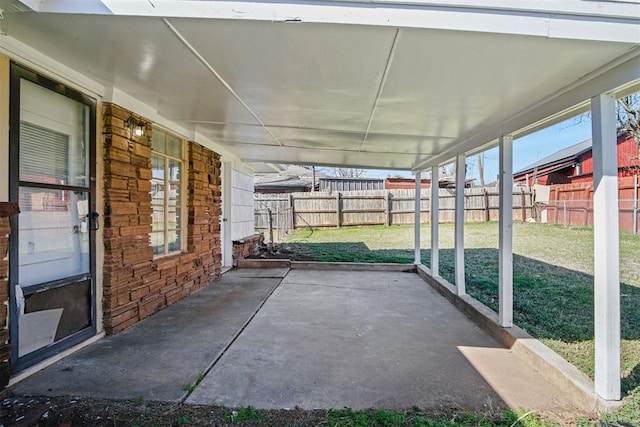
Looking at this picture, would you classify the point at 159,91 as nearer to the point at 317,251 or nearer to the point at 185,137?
the point at 185,137

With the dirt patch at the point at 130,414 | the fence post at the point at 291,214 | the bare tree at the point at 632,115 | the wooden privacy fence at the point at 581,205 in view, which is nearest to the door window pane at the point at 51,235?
the dirt patch at the point at 130,414

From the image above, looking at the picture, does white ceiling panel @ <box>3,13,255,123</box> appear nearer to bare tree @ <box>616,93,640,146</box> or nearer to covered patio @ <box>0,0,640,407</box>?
covered patio @ <box>0,0,640,407</box>

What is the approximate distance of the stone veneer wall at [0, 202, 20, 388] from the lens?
228 cm

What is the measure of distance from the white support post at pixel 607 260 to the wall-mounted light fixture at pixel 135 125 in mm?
3991

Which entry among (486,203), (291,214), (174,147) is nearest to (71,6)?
(174,147)

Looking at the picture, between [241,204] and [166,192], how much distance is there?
3.33 m

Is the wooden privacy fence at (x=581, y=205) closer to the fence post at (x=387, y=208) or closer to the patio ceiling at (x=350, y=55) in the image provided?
the fence post at (x=387, y=208)

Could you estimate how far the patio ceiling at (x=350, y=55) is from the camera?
1.87m

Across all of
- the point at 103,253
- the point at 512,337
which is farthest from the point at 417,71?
the point at 103,253

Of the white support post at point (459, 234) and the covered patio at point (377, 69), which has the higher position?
the covered patio at point (377, 69)

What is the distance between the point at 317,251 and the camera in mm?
9102

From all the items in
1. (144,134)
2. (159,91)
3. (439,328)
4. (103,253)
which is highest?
(159,91)

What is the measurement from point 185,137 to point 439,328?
418 centimetres

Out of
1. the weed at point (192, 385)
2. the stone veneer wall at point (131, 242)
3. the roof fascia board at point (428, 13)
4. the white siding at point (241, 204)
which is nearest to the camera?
the roof fascia board at point (428, 13)
